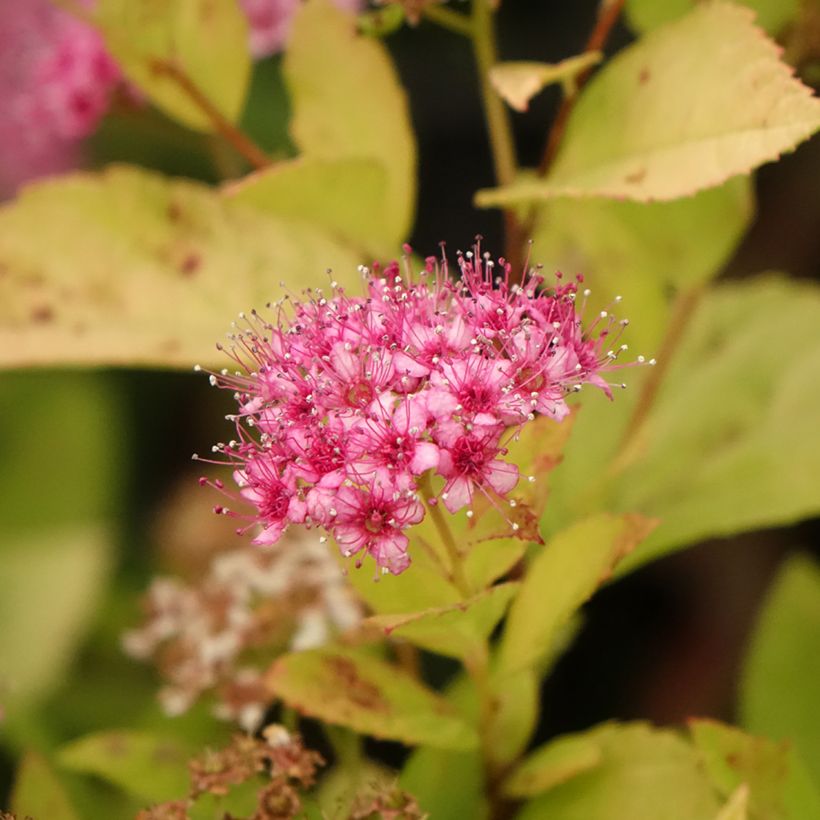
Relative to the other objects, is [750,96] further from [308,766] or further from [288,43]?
[308,766]

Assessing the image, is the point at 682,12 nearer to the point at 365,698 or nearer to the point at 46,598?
the point at 365,698

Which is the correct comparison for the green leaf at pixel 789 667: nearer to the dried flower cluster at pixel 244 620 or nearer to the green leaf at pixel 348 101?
the dried flower cluster at pixel 244 620

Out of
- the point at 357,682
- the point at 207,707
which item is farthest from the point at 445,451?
the point at 207,707

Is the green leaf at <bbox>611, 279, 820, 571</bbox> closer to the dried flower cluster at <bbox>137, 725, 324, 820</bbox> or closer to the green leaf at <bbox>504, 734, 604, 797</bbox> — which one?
the green leaf at <bbox>504, 734, 604, 797</bbox>

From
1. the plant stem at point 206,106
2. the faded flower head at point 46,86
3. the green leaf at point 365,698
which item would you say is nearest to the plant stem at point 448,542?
the green leaf at point 365,698

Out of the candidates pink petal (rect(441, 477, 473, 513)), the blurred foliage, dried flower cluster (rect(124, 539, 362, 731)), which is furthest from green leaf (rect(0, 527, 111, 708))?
pink petal (rect(441, 477, 473, 513))
